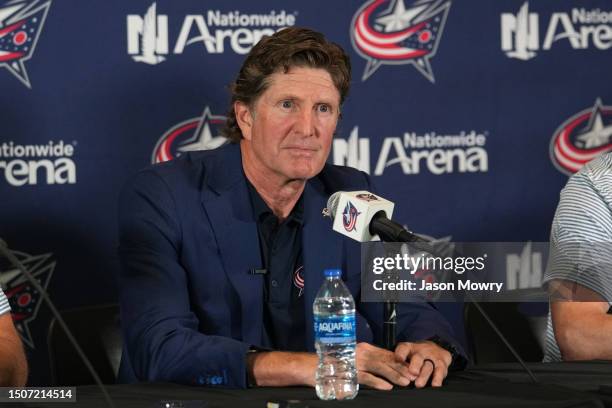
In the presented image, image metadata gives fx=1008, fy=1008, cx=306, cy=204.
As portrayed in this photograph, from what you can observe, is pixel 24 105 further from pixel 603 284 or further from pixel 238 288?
pixel 603 284

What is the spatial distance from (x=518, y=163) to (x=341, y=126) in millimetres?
702

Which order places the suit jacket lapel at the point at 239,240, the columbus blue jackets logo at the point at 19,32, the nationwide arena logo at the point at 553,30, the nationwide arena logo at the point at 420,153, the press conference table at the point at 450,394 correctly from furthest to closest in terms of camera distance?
the nationwide arena logo at the point at 553,30, the nationwide arena logo at the point at 420,153, the columbus blue jackets logo at the point at 19,32, the suit jacket lapel at the point at 239,240, the press conference table at the point at 450,394

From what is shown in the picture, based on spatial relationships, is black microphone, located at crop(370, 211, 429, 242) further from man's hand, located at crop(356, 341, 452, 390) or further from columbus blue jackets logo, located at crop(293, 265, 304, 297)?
columbus blue jackets logo, located at crop(293, 265, 304, 297)

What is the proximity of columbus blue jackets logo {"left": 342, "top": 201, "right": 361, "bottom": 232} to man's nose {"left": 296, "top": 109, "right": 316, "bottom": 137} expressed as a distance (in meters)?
0.57

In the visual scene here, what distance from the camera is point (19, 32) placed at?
338 cm

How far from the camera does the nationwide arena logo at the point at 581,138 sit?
3.85 meters

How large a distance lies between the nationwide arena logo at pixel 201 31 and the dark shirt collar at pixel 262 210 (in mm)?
965

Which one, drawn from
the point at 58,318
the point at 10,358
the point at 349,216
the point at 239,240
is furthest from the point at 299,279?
the point at 58,318

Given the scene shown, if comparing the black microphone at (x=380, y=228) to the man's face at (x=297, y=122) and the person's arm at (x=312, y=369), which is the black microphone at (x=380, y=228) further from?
the man's face at (x=297, y=122)

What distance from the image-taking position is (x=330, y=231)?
2691 millimetres

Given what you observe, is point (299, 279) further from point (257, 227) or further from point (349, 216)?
point (349, 216)

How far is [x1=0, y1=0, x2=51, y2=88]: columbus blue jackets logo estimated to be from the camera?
3373 millimetres

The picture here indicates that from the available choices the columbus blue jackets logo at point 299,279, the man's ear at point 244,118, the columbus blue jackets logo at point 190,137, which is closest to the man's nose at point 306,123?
the man's ear at point 244,118

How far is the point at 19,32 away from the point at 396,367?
1.98m
